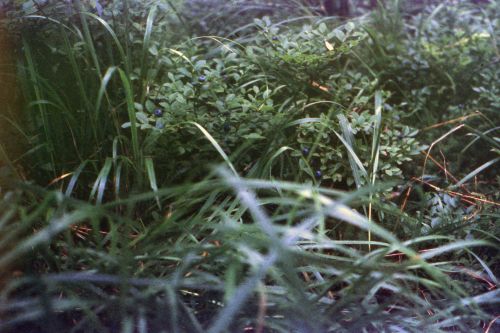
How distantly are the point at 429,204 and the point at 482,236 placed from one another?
0.74ft

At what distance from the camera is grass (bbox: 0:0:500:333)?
4.57 ft

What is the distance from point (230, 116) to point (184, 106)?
17 centimetres

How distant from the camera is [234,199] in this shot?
201 centimetres

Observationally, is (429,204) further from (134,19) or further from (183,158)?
(134,19)

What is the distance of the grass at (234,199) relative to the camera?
54.8 inches

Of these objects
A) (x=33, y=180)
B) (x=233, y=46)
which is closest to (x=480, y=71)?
(x=233, y=46)

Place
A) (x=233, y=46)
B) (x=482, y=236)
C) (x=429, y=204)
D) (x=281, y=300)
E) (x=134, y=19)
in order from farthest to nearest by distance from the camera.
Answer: (x=233, y=46) → (x=134, y=19) → (x=429, y=204) → (x=482, y=236) → (x=281, y=300)

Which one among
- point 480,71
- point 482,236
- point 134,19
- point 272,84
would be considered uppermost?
point 134,19

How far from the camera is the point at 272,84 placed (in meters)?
2.51

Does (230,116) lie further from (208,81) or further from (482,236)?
(482,236)

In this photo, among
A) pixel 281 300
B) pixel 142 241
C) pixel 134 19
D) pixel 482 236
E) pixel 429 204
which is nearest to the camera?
pixel 281 300

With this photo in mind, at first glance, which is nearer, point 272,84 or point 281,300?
point 281,300

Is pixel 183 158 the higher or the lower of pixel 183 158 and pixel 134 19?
the lower

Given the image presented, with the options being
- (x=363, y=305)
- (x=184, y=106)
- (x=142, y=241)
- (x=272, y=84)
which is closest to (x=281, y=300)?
(x=363, y=305)
